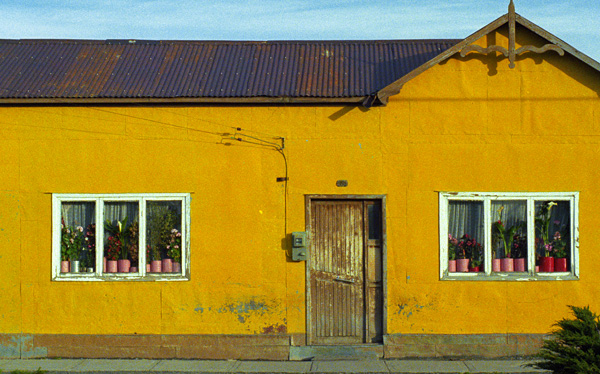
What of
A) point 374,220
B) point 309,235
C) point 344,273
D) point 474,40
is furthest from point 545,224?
point 309,235

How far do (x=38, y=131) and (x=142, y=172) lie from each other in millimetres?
1743

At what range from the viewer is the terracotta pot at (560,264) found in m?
10.6

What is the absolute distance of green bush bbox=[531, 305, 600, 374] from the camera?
7.03 metres

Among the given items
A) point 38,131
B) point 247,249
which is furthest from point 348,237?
point 38,131

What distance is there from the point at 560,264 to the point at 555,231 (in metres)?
0.50

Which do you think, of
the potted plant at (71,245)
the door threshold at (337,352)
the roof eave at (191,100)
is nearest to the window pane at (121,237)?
the potted plant at (71,245)

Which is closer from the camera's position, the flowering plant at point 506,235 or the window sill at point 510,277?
the window sill at point 510,277

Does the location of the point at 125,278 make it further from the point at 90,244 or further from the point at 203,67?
the point at 203,67

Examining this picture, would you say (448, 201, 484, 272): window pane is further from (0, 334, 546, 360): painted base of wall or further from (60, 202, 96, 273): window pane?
(60, 202, 96, 273): window pane

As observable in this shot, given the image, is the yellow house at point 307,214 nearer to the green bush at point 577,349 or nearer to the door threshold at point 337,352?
the door threshold at point 337,352

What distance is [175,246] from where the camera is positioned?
35.6 ft

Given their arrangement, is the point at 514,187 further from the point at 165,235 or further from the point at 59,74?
the point at 59,74

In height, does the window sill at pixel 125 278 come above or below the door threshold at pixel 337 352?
above

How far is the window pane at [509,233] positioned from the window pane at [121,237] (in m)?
5.54
